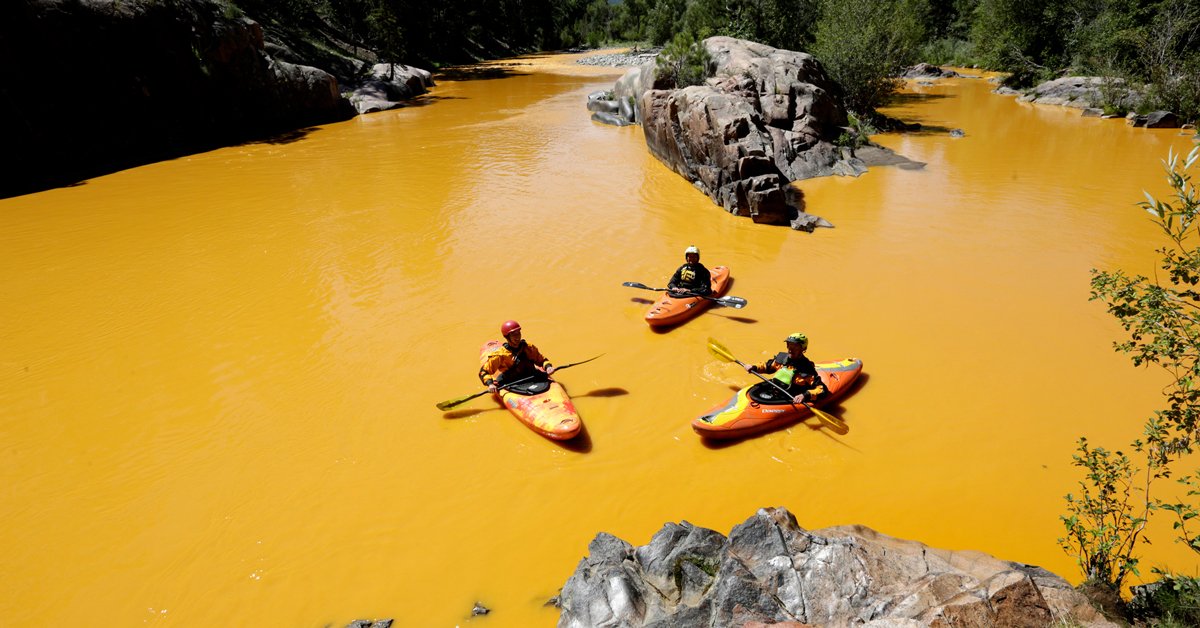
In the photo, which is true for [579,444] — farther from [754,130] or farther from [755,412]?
[754,130]

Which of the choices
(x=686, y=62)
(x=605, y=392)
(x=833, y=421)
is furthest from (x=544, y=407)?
(x=686, y=62)

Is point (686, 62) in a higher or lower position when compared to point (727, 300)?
higher

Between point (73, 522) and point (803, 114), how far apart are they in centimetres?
1797

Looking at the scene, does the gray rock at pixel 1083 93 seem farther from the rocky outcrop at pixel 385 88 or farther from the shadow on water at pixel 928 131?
the rocky outcrop at pixel 385 88

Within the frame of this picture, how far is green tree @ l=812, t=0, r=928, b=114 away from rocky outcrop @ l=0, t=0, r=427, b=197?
66.9 feet

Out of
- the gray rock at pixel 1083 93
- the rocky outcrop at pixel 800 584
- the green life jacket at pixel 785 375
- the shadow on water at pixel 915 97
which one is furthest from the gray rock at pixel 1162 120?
the rocky outcrop at pixel 800 584

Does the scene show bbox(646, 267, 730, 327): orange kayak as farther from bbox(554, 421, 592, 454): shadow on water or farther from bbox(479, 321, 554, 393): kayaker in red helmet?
bbox(554, 421, 592, 454): shadow on water

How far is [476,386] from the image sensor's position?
7711mm

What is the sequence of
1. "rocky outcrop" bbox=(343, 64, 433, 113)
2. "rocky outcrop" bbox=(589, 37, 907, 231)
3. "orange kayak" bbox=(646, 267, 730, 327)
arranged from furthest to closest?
"rocky outcrop" bbox=(343, 64, 433, 113) → "rocky outcrop" bbox=(589, 37, 907, 231) → "orange kayak" bbox=(646, 267, 730, 327)

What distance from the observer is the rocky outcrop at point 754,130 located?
1338cm

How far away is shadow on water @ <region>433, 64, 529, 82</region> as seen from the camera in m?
41.7

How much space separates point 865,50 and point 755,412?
1948 cm

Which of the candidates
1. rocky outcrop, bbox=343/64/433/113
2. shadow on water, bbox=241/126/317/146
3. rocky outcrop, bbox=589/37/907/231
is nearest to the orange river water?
rocky outcrop, bbox=589/37/907/231

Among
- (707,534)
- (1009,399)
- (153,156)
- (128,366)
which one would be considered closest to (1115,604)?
(707,534)
